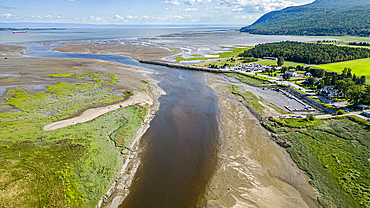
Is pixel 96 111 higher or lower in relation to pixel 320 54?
lower

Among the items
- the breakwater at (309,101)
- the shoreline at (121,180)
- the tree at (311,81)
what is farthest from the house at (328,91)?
the shoreline at (121,180)

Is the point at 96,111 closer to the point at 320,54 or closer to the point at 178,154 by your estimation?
the point at 178,154

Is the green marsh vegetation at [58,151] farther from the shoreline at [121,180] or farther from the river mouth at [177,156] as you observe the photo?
the river mouth at [177,156]

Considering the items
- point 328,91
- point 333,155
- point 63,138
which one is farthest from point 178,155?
point 328,91

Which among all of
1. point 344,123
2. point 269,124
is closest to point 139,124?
point 269,124

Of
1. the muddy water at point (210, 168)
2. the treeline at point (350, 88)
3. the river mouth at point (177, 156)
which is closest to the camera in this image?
the muddy water at point (210, 168)
